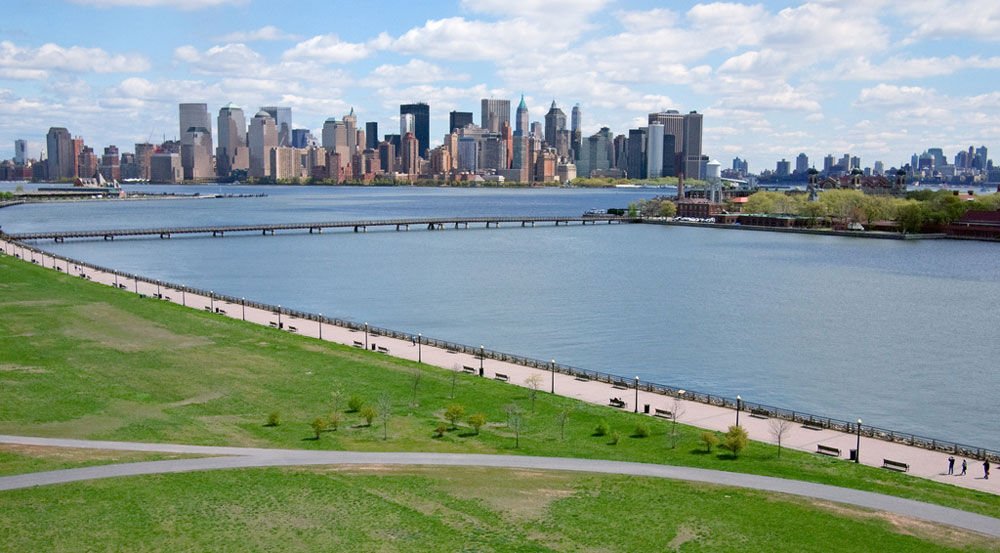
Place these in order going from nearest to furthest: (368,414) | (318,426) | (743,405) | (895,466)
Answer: (895,466)
(318,426)
(368,414)
(743,405)

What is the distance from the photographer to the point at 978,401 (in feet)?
127

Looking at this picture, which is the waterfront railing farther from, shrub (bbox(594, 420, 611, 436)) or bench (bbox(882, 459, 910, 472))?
shrub (bbox(594, 420, 611, 436))

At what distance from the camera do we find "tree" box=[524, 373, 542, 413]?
110ft

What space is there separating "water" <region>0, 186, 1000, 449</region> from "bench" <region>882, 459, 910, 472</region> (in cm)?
820

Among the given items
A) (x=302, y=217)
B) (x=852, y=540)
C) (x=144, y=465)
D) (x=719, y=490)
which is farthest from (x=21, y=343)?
(x=302, y=217)

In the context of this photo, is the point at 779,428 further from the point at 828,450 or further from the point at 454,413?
the point at 454,413

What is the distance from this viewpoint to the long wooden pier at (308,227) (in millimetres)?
114125

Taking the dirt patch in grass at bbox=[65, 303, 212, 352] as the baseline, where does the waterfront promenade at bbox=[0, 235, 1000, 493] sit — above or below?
below

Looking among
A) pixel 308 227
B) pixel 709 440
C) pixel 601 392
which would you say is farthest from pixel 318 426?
pixel 308 227

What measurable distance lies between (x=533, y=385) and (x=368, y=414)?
7971mm

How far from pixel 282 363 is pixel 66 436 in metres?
12.9

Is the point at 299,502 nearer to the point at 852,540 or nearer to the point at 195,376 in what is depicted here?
the point at 852,540

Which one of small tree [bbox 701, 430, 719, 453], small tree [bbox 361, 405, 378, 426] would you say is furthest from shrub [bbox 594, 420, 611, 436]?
small tree [bbox 361, 405, 378, 426]

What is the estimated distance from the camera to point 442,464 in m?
25.5
